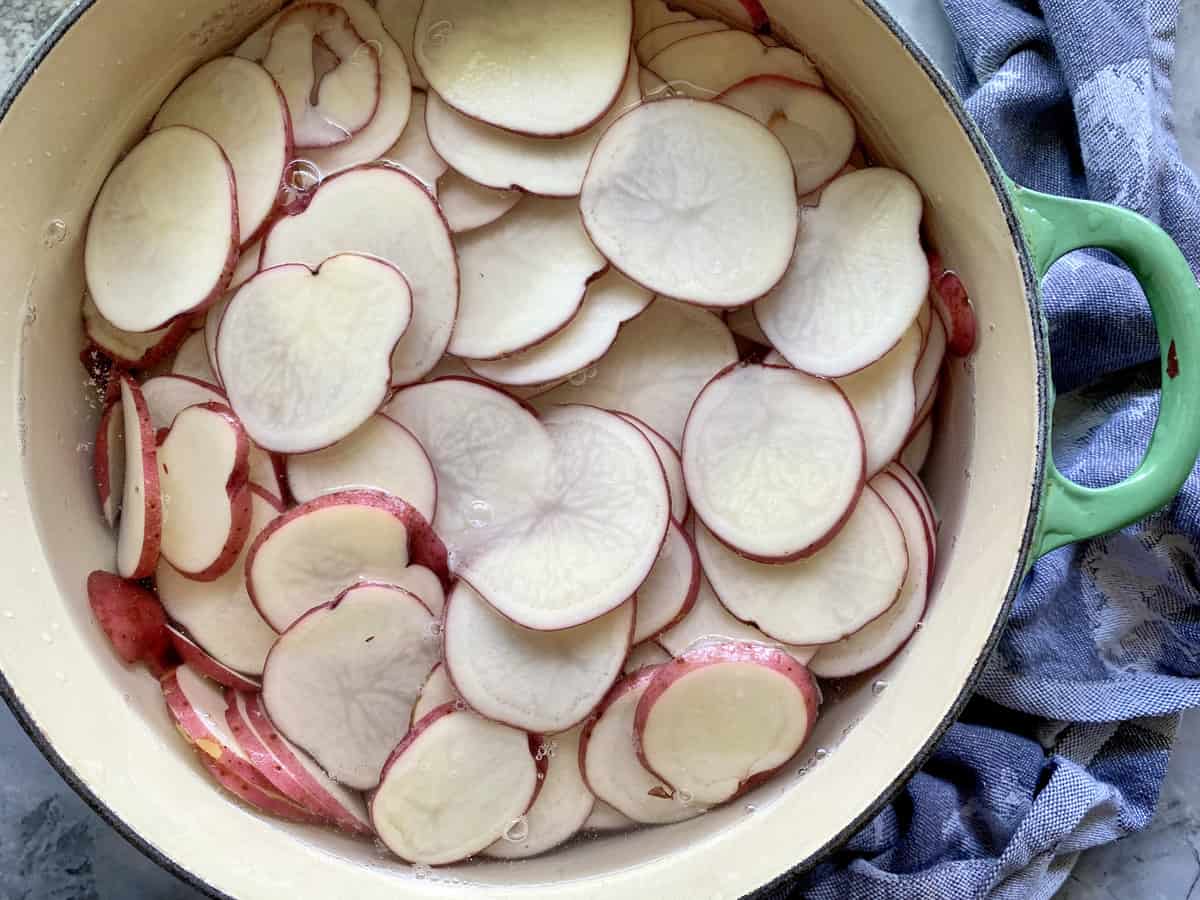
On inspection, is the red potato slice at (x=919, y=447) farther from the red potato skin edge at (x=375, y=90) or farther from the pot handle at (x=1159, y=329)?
the red potato skin edge at (x=375, y=90)

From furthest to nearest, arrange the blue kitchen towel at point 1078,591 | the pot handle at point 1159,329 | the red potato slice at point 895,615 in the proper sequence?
the blue kitchen towel at point 1078,591 < the red potato slice at point 895,615 < the pot handle at point 1159,329

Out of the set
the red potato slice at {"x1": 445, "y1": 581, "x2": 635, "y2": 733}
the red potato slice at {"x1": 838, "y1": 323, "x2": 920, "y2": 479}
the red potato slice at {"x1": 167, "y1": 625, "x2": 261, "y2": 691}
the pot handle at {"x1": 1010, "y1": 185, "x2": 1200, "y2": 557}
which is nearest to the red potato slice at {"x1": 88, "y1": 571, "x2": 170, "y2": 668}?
the red potato slice at {"x1": 167, "y1": 625, "x2": 261, "y2": 691}

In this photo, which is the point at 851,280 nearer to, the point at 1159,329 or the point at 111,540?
the point at 1159,329

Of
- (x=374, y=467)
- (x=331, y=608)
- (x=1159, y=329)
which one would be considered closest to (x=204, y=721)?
(x=331, y=608)

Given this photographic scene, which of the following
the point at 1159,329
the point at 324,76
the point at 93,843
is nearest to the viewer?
the point at 1159,329

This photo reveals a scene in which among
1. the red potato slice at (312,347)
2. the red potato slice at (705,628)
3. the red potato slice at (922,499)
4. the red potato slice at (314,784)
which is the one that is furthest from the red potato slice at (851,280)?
the red potato slice at (314,784)
